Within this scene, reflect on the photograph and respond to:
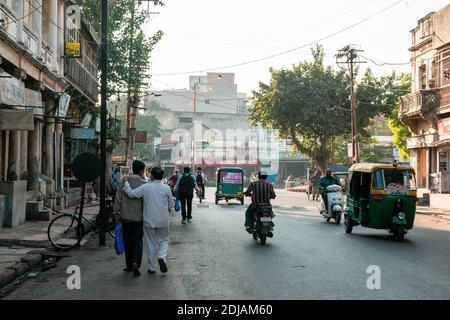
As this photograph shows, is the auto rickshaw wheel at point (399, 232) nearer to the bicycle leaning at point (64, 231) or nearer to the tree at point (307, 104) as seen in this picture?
the bicycle leaning at point (64, 231)

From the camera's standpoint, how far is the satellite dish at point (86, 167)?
1228cm

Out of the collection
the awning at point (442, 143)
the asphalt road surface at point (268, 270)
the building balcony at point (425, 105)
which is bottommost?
the asphalt road surface at point (268, 270)

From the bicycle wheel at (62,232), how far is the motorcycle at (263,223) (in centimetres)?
387

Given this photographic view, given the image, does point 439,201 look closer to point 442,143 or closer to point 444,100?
point 442,143

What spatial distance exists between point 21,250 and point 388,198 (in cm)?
836

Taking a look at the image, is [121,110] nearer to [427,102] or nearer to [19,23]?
[427,102]

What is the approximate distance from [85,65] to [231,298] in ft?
80.0

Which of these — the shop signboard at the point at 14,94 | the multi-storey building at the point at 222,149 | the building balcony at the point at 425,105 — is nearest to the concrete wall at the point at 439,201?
the building balcony at the point at 425,105

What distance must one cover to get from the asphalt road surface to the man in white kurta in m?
0.34

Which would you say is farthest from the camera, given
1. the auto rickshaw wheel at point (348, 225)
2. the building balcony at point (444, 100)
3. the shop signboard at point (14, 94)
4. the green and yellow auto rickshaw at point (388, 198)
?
the building balcony at point (444, 100)

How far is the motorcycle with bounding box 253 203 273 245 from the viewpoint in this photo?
12656mm

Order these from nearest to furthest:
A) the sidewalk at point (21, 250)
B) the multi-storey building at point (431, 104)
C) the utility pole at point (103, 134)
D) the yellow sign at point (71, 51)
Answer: the sidewalk at point (21, 250)
the utility pole at point (103, 134)
the yellow sign at point (71, 51)
the multi-storey building at point (431, 104)

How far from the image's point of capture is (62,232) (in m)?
12.7

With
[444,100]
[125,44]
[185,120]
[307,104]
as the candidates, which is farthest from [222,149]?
[444,100]
